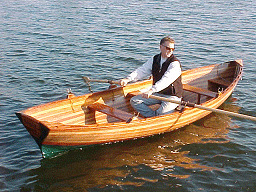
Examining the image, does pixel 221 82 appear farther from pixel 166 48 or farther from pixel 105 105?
pixel 105 105

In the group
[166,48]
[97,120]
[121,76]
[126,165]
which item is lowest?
[126,165]

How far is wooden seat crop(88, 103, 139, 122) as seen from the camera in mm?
8820

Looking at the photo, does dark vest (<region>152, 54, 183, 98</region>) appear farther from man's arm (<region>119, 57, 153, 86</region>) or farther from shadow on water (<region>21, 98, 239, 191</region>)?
shadow on water (<region>21, 98, 239, 191</region>)

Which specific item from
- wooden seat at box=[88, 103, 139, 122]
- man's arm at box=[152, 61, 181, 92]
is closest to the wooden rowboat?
wooden seat at box=[88, 103, 139, 122]

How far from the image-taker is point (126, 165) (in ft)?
27.5

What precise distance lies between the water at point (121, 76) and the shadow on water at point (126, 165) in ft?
0.08

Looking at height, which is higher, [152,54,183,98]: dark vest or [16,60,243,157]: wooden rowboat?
[152,54,183,98]: dark vest

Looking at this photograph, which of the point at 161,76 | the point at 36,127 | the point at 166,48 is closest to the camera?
the point at 36,127

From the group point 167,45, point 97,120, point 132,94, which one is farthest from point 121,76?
point 167,45

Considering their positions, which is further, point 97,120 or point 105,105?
point 97,120

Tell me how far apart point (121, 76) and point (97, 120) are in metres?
5.01

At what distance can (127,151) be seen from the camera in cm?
894

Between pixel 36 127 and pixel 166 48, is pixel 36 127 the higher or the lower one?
the lower one

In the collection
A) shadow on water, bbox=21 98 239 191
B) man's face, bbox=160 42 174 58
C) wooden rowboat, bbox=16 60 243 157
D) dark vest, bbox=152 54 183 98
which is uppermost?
man's face, bbox=160 42 174 58
